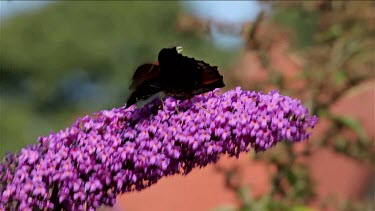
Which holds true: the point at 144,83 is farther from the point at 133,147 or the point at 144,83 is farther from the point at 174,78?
the point at 133,147

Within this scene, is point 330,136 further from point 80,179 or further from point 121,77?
point 121,77

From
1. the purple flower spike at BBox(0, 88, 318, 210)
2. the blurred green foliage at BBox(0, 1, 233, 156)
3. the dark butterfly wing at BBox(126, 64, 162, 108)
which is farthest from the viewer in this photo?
the blurred green foliage at BBox(0, 1, 233, 156)

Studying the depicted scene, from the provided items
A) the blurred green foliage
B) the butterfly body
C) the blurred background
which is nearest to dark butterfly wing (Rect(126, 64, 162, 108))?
the butterfly body

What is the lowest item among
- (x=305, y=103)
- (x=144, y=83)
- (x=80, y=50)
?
(x=144, y=83)

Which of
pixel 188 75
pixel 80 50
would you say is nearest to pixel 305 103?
pixel 188 75

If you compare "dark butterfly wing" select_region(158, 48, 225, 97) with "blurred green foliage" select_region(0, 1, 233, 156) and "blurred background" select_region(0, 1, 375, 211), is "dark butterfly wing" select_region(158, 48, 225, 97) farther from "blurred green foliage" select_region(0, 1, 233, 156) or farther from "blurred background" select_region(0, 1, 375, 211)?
"blurred green foliage" select_region(0, 1, 233, 156)

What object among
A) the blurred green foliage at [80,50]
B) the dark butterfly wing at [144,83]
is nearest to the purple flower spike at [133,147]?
the dark butterfly wing at [144,83]

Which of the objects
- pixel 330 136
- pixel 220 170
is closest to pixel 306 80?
pixel 330 136
